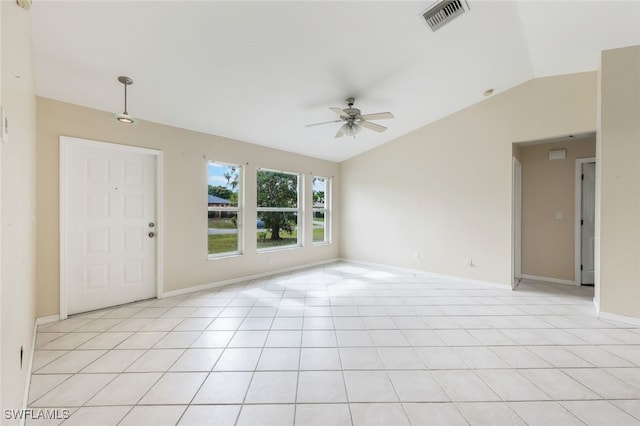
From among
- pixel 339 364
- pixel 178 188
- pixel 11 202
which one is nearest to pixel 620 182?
pixel 339 364

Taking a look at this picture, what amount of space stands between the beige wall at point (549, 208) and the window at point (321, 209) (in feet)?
12.9

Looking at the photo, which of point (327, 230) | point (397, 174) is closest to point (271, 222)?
point (327, 230)

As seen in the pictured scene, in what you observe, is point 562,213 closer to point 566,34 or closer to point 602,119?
point 602,119

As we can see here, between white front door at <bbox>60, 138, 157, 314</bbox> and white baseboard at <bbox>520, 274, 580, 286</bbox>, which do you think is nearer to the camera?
white front door at <bbox>60, 138, 157, 314</bbox>

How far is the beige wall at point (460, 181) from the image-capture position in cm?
384

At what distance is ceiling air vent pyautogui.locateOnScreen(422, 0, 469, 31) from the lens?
95.4 inches

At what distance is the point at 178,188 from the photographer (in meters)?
3.93

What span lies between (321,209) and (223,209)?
242 cm

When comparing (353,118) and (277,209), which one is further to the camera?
(277,209)

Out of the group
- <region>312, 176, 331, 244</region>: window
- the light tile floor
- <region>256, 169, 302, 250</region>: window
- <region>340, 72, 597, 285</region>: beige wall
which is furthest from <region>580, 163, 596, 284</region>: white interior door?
<region>256, 169, 302, 250</region>: window

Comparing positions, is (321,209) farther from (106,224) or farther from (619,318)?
(619,318)

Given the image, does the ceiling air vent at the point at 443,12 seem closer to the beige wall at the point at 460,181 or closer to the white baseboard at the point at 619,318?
the beige wall at the point at 460,181

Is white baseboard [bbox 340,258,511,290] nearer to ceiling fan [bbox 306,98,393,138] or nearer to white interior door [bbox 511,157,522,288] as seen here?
white interior door [bbox 511,157,522,288]

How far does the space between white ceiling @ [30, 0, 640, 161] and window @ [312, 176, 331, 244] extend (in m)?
2.33
